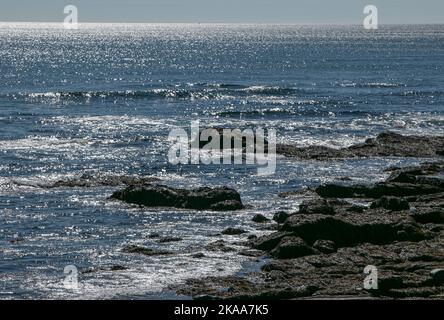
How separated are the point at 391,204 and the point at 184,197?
10385 millimetres

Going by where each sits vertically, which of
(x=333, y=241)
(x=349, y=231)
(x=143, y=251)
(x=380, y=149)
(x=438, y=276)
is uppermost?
(x=438, y=276)

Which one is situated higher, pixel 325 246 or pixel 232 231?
pixel 325 246

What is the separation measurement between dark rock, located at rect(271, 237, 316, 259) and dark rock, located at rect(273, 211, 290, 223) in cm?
604

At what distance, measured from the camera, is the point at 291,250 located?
114 ft

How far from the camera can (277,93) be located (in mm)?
118375

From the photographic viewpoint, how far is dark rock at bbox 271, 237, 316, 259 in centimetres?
3453

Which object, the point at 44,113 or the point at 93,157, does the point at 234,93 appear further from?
the point at 93,157

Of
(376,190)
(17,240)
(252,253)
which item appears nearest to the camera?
(252,253)

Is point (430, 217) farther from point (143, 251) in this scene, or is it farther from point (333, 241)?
point (143, 251)

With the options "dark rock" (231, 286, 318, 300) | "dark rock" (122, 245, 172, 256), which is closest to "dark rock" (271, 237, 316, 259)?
"dark rock" (122, 245, 172, 256)

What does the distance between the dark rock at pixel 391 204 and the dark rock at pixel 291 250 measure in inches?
350

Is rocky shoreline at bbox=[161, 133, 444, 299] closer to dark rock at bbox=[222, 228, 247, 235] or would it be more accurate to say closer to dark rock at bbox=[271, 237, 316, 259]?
dark rock at bbox=[271, 237, 316, 259]

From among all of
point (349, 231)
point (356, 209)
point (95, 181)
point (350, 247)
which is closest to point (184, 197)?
point (95, 181)

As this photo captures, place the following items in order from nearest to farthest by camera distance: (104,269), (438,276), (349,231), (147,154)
A: (438,276) < (104,269) < (349,231) < (147,154)
